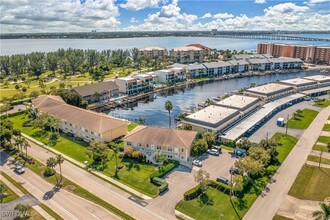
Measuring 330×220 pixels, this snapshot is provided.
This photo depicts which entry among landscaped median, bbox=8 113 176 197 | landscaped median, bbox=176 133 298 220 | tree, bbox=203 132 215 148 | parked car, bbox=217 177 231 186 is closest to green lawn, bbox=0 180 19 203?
landscaped median, bbox=8 113 176 197

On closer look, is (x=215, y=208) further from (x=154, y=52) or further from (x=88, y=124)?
(x=154, y=52)

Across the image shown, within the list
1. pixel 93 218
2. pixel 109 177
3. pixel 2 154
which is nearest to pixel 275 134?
pixel 109 177

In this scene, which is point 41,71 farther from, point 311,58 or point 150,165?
point 311,58

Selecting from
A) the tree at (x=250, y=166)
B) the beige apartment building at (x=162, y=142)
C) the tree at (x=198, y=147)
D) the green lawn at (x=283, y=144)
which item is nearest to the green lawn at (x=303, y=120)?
the green lawn at (x=283, y=144)

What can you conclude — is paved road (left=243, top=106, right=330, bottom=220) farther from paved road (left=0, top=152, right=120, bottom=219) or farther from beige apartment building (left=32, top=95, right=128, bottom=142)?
beige apartment building (left=32, top=95, right=128, bottom=142)

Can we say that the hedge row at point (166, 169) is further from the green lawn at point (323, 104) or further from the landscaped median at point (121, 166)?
the green lawn at point (323, 104)

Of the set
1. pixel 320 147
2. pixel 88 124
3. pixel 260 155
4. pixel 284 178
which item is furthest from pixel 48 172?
pixel 320 147
